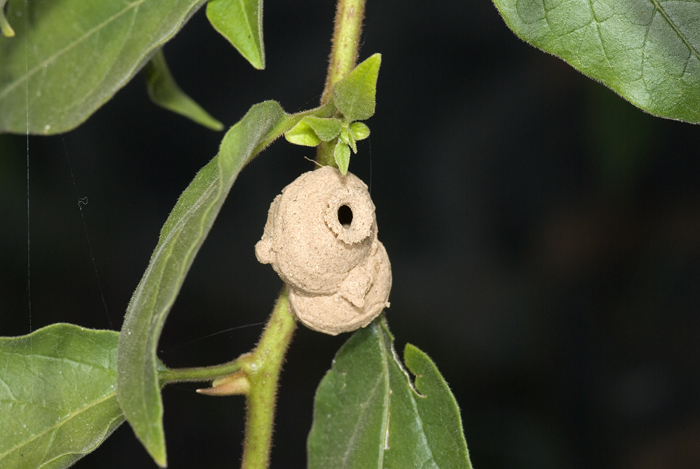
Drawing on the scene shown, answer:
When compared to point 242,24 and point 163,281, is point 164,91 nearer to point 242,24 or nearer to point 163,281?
point 242,24

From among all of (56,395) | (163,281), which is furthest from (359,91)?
(56,395)

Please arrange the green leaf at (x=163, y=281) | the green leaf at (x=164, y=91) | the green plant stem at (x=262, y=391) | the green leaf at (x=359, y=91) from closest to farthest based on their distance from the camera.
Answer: the green leaf at (x=163, y=281) < the green leaf at (x=359, y=91) < the green plant stem at (x=262, y=391) < the green leaf at (x=164, y=91)

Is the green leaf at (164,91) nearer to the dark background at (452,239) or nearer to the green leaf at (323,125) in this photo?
the green leaf at (323,125)

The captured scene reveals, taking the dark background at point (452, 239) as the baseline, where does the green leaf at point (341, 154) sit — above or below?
above

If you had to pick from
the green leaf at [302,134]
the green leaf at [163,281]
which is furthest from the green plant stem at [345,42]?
the green leaf at [163,281]

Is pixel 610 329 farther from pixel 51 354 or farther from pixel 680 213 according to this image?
pixel 51 354
